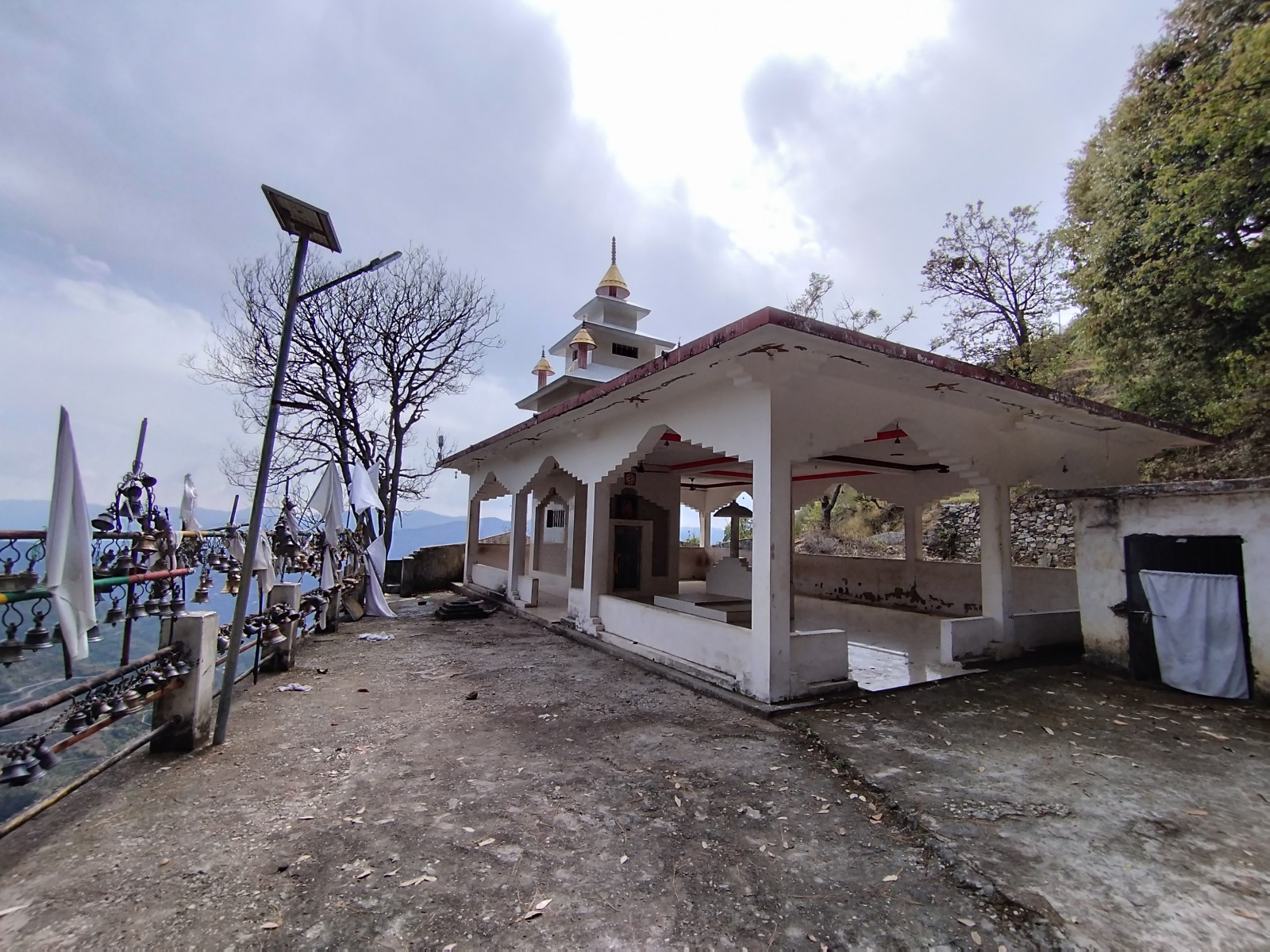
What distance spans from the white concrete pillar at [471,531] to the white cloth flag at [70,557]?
11.1 metres

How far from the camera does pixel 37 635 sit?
306 cm

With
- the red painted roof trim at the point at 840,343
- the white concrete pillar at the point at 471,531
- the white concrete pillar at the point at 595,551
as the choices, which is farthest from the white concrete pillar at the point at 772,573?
the white concrete pillar at the point at 471,531

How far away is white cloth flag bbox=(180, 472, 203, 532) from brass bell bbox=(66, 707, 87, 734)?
2582 mm

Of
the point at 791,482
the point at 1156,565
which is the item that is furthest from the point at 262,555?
the point at 1156,565

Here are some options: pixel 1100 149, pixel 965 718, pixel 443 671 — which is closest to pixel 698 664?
pixel 965 718

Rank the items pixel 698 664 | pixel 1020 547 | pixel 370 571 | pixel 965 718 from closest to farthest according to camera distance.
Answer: pixel 965 718, pixel 698 664, pixel 370 571, pixel 1020 547

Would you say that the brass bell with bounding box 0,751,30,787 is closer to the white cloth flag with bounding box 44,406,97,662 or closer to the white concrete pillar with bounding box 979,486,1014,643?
the white cloth flag with bounding box 44,406,97,662

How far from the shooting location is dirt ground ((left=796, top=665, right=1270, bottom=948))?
7.55ft

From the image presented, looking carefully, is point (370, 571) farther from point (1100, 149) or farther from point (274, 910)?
point (1100, 149)

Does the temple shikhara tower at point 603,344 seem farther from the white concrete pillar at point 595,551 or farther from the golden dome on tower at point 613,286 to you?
the white concrete pillar at point 595,551

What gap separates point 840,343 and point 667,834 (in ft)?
11.7

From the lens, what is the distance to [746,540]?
19719 millimetres

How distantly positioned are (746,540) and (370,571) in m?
13.1

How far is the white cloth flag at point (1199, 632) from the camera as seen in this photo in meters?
5.15
